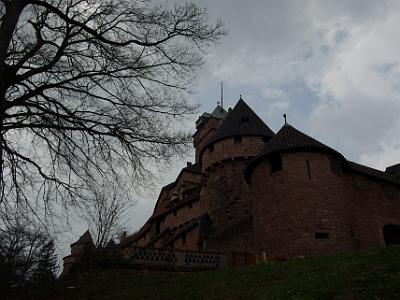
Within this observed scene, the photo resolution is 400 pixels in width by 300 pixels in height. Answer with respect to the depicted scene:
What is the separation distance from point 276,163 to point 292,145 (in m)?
1.14

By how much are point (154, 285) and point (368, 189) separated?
15103 mm

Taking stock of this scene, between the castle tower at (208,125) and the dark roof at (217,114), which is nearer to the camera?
the castle tower at (208,125)

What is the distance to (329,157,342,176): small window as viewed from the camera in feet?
72.3

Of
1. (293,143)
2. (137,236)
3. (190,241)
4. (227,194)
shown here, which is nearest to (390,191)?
(293,143)

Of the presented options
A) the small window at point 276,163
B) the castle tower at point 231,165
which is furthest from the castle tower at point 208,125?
the small window at point 276,163

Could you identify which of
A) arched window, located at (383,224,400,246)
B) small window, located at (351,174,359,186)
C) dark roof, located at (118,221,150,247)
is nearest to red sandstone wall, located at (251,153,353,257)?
small window, located at (351,174,359,186)

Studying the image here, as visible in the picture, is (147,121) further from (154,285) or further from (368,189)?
(368,189)

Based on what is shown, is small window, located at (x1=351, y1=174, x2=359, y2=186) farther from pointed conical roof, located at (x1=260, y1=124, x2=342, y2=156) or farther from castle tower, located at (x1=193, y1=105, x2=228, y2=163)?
castle tower, located at (x1=193, y1=105, x2=228, y2=163)

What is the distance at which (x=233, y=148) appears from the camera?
1231 inches

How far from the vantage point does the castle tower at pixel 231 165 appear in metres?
29.3

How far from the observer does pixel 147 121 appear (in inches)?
428

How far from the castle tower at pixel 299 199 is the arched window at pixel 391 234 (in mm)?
5718

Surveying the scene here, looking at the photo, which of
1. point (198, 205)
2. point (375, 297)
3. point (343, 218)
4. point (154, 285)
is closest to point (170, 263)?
point (154, 285)

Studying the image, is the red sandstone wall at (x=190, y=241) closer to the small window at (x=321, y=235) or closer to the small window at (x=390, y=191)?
the small window at (x=390, y=191)
